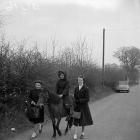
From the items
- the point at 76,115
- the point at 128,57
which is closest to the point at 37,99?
the point at 76,115

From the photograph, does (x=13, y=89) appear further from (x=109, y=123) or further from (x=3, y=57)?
(x=109, y=123)

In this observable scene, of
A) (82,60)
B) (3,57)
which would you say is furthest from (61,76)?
(82,60)

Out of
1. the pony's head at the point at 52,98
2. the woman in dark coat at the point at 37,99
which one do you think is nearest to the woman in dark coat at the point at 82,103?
the pony's head at the point at 52,98

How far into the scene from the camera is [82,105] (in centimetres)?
919

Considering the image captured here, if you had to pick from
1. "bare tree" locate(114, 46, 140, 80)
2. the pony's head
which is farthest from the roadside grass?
"bare tree" locate(114, 46, 140, 80)

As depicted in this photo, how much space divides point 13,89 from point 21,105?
68cm

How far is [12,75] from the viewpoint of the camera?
11.4 metres

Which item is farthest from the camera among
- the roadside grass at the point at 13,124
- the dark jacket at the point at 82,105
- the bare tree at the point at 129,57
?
the bare tree at the point at 129,57

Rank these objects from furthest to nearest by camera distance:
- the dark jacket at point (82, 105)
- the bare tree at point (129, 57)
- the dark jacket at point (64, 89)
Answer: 1. the bare tree at point (129, 57)
2. the dark jacket at point (64, 89)
3. the dark jacket at point (82, 105)

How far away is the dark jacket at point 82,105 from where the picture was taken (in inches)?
357

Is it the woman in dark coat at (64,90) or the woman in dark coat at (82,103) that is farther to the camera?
the woman in dark coat at (64,90)

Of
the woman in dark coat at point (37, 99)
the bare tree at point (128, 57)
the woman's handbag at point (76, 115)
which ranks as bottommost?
the woman's handbag at point (76, 115)

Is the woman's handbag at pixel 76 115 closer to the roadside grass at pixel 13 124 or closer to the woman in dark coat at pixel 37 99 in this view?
the woman in dark coat at pixel 37 99

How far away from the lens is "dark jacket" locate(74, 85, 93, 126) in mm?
9062
